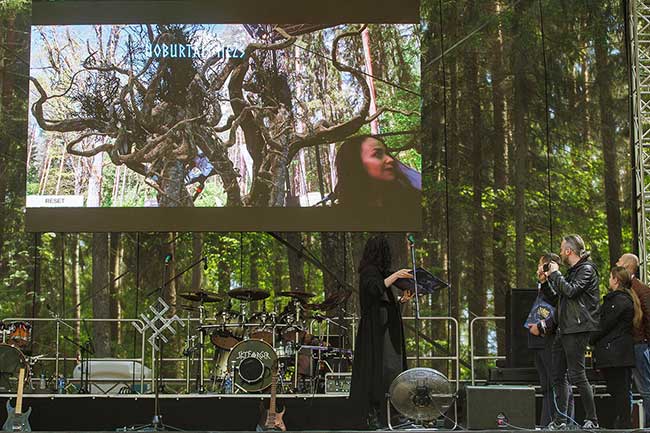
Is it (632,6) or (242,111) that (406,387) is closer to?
(242,111)

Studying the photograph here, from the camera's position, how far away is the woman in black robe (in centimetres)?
706

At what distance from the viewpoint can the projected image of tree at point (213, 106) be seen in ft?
39.6

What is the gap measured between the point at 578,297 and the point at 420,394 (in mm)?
1436

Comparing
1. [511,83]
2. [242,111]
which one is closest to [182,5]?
[242,111]

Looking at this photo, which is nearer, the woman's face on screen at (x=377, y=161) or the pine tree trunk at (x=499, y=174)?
the woman's face on screen at (x=377, y=161)

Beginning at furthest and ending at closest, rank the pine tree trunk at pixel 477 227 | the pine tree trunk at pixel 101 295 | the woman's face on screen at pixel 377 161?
the pine tree trunk at pixel 477 227
the pine tree trunk at pixel 101 295
the woman's face on screen at pixel 377 161

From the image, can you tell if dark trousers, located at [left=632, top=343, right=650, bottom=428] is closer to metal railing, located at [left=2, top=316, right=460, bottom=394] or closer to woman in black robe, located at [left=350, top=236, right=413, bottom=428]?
metal railing, located at [left=2, top=316, right=460, bottom=394]

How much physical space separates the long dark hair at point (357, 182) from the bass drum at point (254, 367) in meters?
2.73

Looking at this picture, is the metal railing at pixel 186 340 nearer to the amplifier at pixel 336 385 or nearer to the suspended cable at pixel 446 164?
the suspended cable at pixel 446 164

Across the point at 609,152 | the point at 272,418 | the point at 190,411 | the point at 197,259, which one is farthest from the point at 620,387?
the point at 197,259

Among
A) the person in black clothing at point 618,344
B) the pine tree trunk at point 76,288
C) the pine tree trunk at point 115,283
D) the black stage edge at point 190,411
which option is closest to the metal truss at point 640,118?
the black stage edge at point 190,411

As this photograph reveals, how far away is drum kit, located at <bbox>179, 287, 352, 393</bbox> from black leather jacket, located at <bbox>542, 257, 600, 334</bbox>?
3.32 meters

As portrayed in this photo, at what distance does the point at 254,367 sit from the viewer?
9.85 m

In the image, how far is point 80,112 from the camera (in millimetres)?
12242
